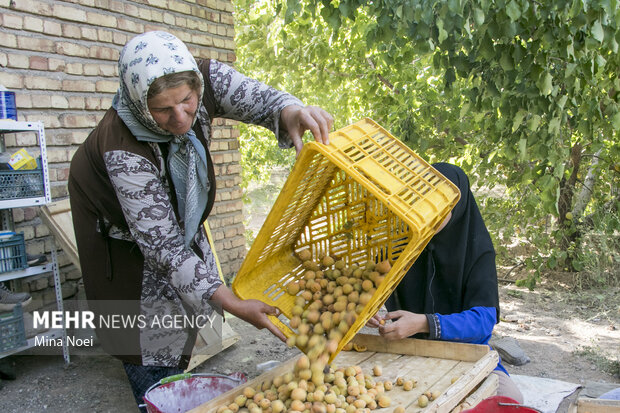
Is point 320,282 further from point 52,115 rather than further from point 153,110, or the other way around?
point 52,115

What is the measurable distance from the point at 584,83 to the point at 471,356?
2108 millimetres

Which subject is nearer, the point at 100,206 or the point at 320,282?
the point at 320,282

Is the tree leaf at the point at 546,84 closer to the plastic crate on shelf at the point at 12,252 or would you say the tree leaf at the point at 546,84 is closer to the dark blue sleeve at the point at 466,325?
the dark blue sleeve at the point at 466,325

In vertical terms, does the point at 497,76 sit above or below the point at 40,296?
above

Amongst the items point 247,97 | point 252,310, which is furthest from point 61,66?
point 252,310

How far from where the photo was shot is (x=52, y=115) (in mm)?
3377

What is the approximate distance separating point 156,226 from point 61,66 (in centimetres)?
220

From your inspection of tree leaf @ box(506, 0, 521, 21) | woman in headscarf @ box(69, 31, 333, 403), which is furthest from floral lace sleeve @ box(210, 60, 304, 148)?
tree leaf @ box(506, 0, 521, 21)

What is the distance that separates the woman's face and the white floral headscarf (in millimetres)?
31

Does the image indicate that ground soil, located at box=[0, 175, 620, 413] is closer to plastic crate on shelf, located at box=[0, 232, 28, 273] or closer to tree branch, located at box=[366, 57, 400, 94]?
plastic crate on shelf, located at box=[0, 232, 28, 273]

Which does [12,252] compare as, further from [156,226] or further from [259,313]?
[259,313]

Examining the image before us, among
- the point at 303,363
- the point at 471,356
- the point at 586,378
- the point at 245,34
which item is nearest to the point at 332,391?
the point at 303,363

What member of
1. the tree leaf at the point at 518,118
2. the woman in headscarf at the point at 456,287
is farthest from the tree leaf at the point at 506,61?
the woman in headscarf at the point at 456,287

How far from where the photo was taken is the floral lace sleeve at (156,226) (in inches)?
70.8
